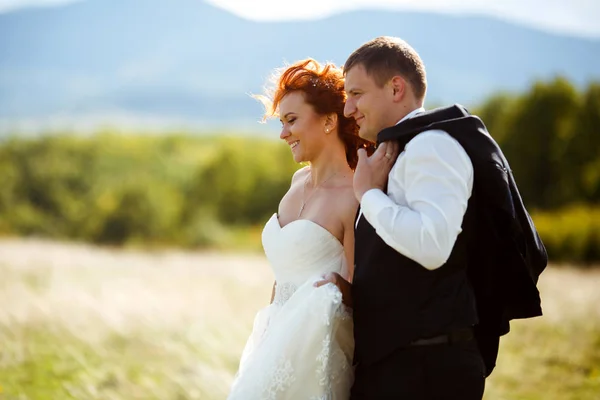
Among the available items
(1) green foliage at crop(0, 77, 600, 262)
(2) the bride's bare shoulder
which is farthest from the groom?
(1) green foliage at crop(0, 77, 600, 262)

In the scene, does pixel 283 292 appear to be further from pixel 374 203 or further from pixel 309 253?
pixel 374 203

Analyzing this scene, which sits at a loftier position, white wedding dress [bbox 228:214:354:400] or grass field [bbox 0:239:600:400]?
white wedding dress [bbox 228:214:354:400]

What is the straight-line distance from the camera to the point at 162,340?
878 centimetres

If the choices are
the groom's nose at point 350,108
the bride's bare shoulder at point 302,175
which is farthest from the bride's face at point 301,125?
the groom's nose at point 350,108

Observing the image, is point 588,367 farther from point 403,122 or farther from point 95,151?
point 95,151

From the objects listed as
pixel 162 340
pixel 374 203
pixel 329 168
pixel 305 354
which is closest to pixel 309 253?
pixel 329 168

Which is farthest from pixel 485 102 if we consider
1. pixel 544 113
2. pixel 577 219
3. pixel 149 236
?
pixel 149 236

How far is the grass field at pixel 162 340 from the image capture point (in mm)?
6809

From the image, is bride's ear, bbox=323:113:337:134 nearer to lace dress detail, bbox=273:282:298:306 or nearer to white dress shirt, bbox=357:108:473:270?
A: lace dress detail, bbox=273:282:298:306

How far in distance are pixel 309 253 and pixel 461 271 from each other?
111 centimetres

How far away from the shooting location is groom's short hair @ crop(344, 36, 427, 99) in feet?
9.72

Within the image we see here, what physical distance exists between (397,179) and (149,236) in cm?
3351

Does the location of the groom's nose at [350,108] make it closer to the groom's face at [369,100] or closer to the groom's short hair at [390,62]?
the groom's face at [369,100]

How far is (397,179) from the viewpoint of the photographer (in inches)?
111
